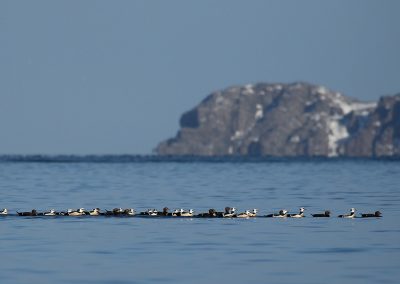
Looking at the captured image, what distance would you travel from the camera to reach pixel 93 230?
6444cm

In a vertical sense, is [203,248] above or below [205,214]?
below

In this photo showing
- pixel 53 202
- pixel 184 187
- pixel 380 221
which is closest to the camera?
pixel 380 221

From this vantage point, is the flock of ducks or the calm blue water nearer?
the calm blue water

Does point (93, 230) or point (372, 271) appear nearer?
point (372, 271)

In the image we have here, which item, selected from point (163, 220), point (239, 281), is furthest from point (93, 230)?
point (239, 281)

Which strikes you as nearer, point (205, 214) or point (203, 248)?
point (203, 248)

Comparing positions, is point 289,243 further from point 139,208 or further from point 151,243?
point 139,208

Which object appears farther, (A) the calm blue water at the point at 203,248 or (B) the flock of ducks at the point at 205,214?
(B) the flock of ducks at the point at 205,214

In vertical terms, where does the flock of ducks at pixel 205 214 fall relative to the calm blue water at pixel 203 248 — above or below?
above

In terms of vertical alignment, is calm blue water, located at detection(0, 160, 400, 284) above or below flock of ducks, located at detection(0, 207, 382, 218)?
below

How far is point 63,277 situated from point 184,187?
8020cm

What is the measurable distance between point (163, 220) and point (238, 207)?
15.1 m

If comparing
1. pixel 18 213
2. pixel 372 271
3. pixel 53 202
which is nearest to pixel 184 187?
pixel 53 202

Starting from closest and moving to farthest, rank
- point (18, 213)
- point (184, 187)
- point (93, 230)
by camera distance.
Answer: point (93, 230), point (18, 213), point (184, 187)
